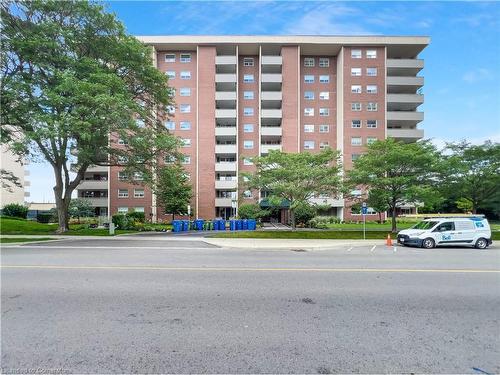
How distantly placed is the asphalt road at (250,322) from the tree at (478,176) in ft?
65.4

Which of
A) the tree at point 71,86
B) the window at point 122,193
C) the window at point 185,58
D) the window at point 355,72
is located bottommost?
the window at point 122,193

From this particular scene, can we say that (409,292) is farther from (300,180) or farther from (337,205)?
(337,205)

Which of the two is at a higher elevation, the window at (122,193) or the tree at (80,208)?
the window at (122,193)

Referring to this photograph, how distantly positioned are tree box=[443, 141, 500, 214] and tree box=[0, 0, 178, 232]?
22.1 metres

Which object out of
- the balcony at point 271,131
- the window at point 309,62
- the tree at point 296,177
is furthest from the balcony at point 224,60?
the tree at point 296,177

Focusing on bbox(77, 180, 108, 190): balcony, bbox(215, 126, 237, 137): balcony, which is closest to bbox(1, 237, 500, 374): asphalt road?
bbox(215, 126, 237, 137): balcony

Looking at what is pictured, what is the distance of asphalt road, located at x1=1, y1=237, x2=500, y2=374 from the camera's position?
346 cm

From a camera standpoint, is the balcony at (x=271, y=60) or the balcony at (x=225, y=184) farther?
the balcony at (x=271, y=60)

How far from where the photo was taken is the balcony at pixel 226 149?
47219 mm

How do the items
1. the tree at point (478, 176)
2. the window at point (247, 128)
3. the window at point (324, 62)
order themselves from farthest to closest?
the window at point (324, 62)
the window at point (247, 128)
the tree at point (478, 176)

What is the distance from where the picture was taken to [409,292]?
6328 millimetres

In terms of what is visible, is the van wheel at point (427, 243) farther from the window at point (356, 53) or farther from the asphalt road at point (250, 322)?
the window at point (356, 53)

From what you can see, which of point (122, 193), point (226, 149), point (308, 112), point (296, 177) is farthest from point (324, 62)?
point (122, 193)

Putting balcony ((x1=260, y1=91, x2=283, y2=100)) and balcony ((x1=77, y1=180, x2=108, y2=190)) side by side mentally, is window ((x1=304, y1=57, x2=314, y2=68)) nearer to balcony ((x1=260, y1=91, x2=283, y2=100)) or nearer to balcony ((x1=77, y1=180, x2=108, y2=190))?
balcony ((x1=260, y1=91, x2=283, y2=100))
